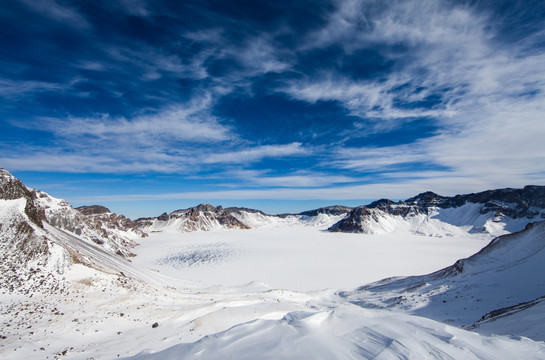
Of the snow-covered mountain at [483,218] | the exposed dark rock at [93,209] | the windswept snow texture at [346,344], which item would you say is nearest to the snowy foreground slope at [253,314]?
the windswept snow texture at [346,344]

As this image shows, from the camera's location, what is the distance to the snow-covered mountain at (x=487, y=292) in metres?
15.2

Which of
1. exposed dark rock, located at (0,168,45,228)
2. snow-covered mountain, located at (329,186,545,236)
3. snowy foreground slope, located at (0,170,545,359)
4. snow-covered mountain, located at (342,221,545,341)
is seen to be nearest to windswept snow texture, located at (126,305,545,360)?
snowy foreground slope, located at (0,170,545,359)

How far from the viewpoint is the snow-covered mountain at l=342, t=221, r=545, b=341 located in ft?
49.8

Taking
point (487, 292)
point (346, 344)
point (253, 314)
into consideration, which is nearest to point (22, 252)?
point (253, 314)

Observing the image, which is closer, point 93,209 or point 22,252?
point 22,252

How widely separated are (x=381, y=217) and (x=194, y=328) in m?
198

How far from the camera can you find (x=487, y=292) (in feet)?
86.1

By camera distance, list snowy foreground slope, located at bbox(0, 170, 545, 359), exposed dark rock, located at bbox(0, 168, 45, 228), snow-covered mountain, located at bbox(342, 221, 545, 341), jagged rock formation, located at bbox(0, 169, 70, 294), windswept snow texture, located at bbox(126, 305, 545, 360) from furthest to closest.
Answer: exposed dark rock, located at bbox(0, 168, 45, 228) → jagged rock formation, located at bbox(0, 169, 70, 294) → snow-covered mountain, located at bbox(342, 221, 545, 341) → snowy foreground slope, located at bbox(0, 170, 545, 359) → windswept snow texture, located at bbox(126, 305, 545, 360)

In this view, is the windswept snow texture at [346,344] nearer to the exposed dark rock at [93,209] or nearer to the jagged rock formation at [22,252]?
the jagged rock formation at [22,252]

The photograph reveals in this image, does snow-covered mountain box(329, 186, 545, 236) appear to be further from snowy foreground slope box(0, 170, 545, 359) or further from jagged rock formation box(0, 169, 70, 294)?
jagged rock formation box(0, 169, 70, 294)

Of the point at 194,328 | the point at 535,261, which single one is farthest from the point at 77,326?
the point at 535,261

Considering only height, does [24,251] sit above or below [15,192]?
below

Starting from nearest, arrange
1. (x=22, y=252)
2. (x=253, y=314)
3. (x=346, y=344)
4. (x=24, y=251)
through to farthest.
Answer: (x=346, y=344) < (x=253, y=314) < (x=22, y=252) < (x=24, y=251)

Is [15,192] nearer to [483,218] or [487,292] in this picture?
[487,292]
